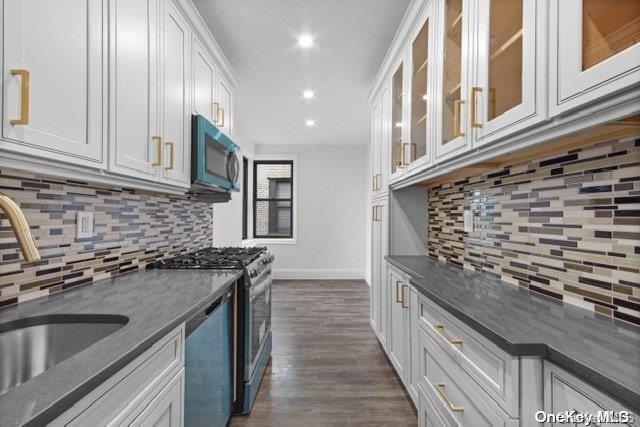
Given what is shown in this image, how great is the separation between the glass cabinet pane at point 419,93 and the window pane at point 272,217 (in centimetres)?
424

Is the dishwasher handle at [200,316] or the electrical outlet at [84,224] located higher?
the electrical outlet at [84,224]

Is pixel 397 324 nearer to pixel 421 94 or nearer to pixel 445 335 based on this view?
pixel 445 335

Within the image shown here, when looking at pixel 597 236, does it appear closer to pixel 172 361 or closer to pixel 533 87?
pixel 533 87

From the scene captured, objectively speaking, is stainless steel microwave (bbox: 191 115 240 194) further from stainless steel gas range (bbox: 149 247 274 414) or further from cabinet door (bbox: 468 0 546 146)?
cabinet door (bbox: 468 0 546 146)

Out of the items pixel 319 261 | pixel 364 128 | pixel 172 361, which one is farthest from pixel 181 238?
pixel 319 261

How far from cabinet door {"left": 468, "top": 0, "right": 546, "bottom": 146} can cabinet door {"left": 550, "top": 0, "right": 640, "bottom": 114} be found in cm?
6

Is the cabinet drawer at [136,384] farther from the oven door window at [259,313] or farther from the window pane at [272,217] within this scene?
the window pane at [272,217]

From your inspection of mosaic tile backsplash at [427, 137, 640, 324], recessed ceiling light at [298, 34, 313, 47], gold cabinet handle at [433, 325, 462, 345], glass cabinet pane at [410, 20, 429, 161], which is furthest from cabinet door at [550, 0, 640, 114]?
recessed ceiling light at [298, 34, 313, 47]

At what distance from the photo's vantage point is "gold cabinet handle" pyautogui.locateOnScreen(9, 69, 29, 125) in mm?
886

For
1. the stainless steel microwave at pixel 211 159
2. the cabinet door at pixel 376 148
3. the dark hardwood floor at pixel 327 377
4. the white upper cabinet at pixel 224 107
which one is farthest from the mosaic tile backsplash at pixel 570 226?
the white upper cabinet at pixel 224 107

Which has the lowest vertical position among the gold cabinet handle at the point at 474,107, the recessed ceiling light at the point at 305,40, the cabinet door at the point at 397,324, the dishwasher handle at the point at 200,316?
the cabinet door at the point at 397,324

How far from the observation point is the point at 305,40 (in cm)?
242

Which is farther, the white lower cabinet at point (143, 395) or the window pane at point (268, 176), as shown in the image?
the window pane at point (268, 176)

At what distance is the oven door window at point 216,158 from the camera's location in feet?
7.11
